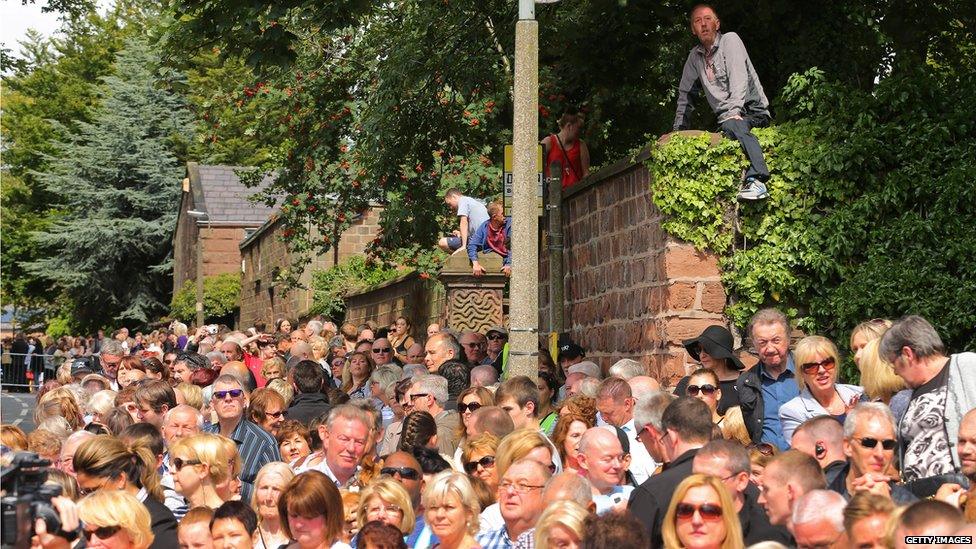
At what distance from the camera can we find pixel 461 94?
677 inches

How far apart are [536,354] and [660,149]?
9.05ft

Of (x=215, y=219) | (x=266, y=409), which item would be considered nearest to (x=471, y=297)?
(x=266, y=409)

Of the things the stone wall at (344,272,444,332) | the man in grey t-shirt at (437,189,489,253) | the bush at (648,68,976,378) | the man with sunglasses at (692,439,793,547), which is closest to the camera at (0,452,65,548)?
the man with sunglasses at (692,439,793,547)

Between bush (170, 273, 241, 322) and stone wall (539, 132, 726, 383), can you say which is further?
bush (170, 273, 241, 322)

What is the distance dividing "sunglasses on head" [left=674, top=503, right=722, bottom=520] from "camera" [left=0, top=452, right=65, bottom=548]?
2300 millimetres

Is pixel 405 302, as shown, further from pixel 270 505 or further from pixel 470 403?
pixel 270 505

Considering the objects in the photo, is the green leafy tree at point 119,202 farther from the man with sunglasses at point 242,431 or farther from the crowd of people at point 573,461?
the man with sunglasses at point 242,431

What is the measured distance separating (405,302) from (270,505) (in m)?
15.6

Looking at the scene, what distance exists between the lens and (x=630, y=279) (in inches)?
532

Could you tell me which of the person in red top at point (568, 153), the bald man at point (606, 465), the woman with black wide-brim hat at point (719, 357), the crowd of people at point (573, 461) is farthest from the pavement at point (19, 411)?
the bald man at point (606, 465)

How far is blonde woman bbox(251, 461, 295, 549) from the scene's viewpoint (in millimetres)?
7363

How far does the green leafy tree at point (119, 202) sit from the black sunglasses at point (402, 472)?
5246cm

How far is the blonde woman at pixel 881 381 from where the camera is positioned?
727 cm

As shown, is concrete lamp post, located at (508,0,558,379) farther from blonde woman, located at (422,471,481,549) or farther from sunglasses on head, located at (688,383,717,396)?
blonde woman, located at (422,471,481,549)
